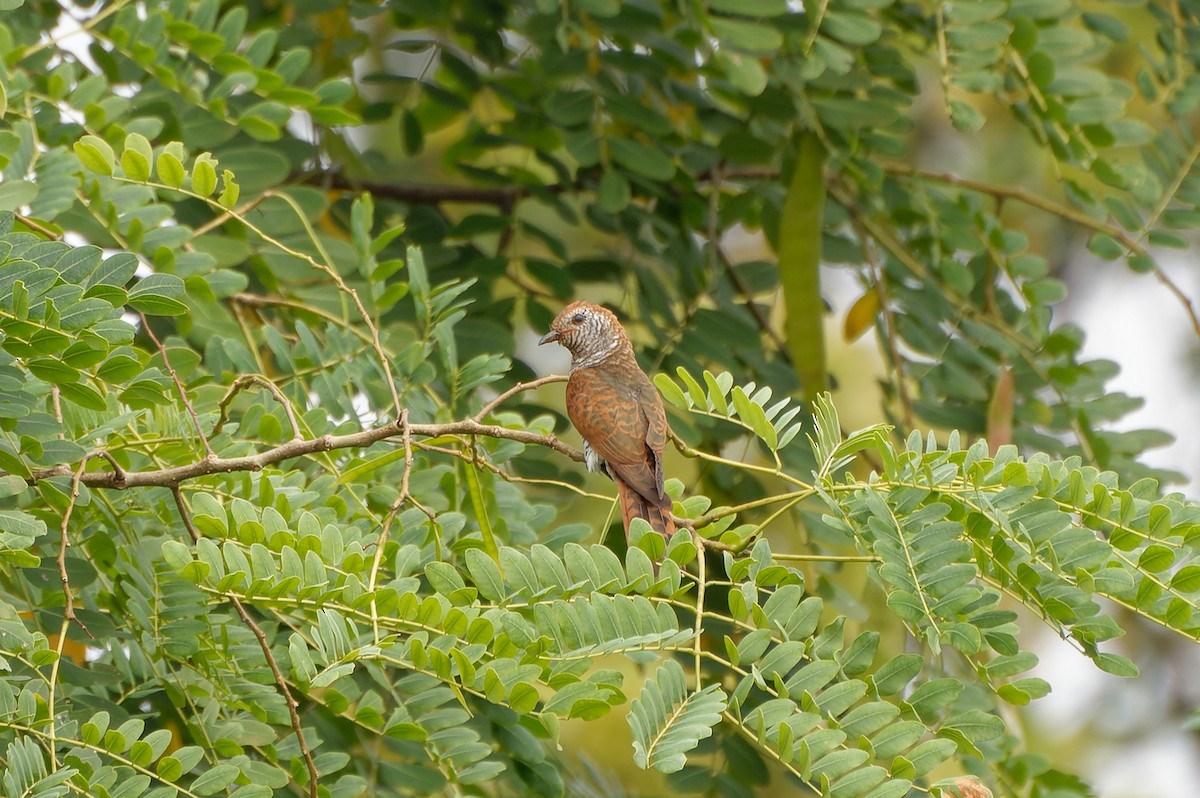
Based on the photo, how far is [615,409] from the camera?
2629 millimetres

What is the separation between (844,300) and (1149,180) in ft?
18.1

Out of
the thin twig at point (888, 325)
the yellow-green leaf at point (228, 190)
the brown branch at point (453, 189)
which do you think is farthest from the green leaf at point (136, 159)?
the thin twig at point (888, 325)

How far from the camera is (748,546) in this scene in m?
2.03

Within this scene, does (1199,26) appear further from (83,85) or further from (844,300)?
(844,300)

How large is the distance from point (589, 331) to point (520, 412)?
0.38m

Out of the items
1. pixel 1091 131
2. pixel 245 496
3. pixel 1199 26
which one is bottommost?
pixel 245 496

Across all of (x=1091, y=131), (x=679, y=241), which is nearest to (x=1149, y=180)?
(x=1091, y=131)

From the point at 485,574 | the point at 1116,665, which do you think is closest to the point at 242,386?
the point at 485,574

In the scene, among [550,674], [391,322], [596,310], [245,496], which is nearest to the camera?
[550,674]

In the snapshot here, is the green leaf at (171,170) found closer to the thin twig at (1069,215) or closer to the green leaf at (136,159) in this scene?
the green leaf at (136,159)

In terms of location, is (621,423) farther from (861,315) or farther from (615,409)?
(861,315)

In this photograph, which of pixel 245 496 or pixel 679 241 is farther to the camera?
pixel 679 241

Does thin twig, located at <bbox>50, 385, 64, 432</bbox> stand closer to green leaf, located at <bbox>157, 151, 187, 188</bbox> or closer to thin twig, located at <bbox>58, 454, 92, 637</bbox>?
thin twig, located at <bbox>58, 454, 92, 637</bbox>

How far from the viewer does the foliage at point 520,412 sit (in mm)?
1678
